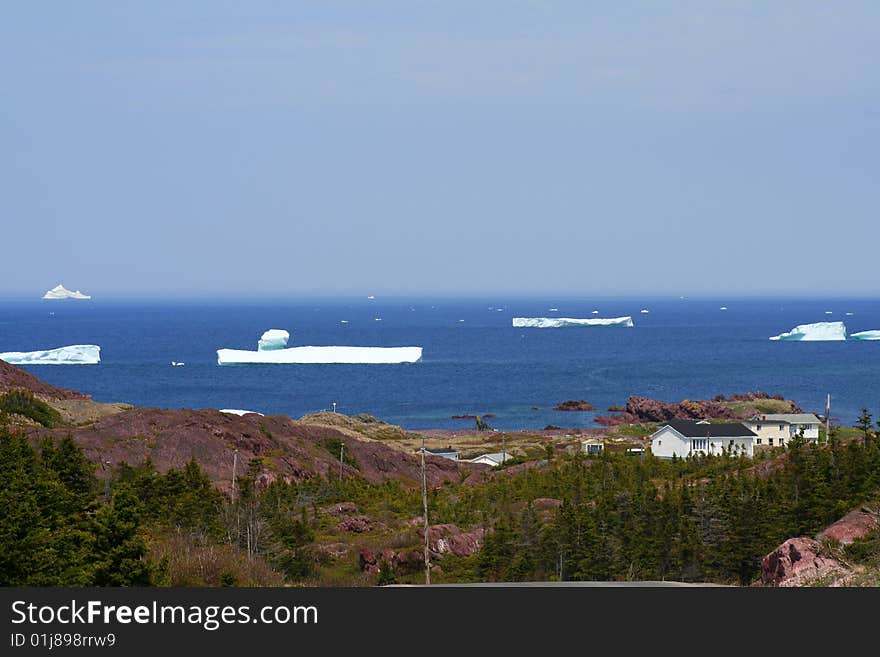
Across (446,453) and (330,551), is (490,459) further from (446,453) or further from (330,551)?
(330,551)

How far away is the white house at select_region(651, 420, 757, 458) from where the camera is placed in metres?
48.6

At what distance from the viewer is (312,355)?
11838cm

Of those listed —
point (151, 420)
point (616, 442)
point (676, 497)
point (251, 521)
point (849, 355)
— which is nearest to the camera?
point (251, 521)

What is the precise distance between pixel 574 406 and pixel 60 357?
6319 cm

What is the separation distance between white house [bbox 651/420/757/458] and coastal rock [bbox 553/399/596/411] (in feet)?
120

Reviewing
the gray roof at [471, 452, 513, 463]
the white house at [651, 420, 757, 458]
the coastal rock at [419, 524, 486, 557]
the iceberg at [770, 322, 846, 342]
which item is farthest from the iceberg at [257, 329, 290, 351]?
the coastal rock at [419, 524, 486, 557]

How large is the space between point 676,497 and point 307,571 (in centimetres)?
1046

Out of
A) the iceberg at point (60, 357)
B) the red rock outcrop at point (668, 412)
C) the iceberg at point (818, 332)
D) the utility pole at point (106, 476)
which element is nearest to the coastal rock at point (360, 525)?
the utility pole at point (106, 476)

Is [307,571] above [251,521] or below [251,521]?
below

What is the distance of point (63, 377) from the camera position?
112062mm

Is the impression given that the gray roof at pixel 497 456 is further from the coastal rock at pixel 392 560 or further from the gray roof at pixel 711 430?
the coastal rock at pixel 392 560

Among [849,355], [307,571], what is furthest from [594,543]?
[849,355]

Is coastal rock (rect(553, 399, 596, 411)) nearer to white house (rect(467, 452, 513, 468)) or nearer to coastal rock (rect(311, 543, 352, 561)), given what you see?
white house (rect(467, 452, 513, 468))

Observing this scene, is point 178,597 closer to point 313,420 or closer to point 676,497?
point 676,497
